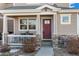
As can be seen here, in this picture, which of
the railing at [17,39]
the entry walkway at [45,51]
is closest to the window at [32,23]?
the railing at [17,39]

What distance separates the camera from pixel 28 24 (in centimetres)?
633

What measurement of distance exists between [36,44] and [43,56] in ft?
1.29

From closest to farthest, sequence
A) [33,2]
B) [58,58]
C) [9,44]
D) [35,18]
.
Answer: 1. [33,2]
2. [58,58]
3. [9,44]
4. [35,18]

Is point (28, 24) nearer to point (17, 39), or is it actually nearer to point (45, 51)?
point (17, 39)

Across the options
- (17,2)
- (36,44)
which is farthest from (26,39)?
(17,2)

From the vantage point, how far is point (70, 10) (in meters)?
5.79

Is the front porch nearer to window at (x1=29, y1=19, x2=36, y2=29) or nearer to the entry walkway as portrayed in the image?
window at (x1=29, y1=19, x2=36, y2=29)

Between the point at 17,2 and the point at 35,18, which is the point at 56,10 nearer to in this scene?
the point at 35,18

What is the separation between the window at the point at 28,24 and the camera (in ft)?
20.2

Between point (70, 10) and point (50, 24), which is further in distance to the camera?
point (50, 24)

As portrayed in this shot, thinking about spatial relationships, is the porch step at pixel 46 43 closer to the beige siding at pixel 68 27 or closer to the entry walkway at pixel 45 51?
the entry walkway at pixel 45 51

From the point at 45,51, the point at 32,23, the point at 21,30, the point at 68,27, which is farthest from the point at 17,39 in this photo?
the point at 68,27

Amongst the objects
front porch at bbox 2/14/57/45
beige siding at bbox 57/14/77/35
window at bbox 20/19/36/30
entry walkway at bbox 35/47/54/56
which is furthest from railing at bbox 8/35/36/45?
beige siding at bbox 57/14/77/35

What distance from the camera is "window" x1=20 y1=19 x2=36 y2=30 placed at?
6150mm
